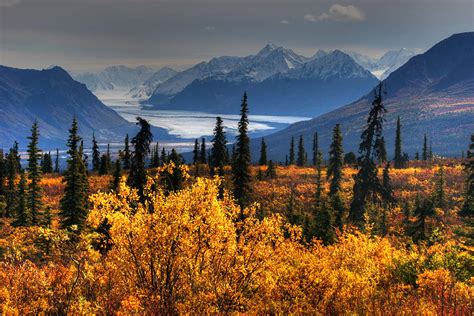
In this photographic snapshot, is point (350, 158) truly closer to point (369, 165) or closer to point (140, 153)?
A: point (369, 165)

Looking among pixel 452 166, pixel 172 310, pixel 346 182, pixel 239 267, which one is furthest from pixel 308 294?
pixel 452 166

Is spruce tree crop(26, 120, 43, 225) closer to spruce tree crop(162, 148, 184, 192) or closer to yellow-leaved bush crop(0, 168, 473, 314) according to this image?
spruce tree crop(162, 148, 184, 192)

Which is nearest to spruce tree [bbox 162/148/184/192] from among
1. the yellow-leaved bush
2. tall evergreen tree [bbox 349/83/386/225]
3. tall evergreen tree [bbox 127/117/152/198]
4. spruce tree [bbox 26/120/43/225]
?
the yellow-leaved bush

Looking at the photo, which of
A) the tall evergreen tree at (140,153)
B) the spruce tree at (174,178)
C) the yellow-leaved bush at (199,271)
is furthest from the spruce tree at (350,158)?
the yellow-leaved bush at (199,271)

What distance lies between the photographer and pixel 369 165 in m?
34.8

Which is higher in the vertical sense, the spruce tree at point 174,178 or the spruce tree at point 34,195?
the spruce tree at point 174,178

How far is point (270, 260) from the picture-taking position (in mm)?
10891

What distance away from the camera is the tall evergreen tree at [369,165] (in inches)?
1337

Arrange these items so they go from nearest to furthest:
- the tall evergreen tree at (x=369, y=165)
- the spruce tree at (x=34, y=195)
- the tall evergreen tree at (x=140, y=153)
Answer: the tall evergreen tree at (x=369, y=165), the tall evergreen tree at (x=140, y=153), the spruce tree at (x=34, y=195)

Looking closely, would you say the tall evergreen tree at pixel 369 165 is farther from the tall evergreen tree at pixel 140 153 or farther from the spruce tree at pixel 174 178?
the tall evergreen tree at pixel 140 153

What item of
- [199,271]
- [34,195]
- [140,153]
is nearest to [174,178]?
[140,153]

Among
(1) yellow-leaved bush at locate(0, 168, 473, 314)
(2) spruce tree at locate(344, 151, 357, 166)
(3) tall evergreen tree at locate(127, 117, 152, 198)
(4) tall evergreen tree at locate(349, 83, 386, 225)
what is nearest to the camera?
(1) yellow-leaved bush at locate(0, 168, 473, 314)

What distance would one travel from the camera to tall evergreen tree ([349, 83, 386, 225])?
34.0 m

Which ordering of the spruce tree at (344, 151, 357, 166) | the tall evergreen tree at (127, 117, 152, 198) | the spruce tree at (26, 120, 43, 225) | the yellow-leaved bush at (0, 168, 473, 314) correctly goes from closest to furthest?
the yellow-leaved bush at (0, 168, 473, 314) → the tall evergreen tree at (127, 117, 152, 198) → the spruce tree at (26, 120, 43, 225) → the spruce tree at (344, 151, 357, 166)
